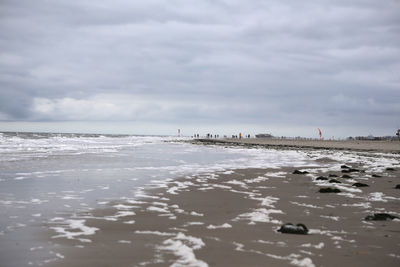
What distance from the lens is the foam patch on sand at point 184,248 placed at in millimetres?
4883

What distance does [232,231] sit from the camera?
→ 256 inches

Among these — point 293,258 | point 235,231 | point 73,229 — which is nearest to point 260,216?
point 235,231

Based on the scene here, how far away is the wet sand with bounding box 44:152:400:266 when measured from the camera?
501cm

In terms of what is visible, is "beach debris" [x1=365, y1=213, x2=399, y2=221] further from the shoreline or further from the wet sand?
the shoreline

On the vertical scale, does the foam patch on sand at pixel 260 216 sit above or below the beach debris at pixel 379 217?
below

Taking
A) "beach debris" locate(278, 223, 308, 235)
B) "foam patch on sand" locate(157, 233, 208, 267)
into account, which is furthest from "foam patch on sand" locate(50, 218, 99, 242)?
"beach debris" locate(278, 223, 308, 235)

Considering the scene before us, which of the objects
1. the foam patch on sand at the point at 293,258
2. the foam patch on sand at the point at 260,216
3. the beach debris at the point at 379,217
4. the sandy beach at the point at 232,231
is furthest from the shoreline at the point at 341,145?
the foam patch on sand at the point at 293,258

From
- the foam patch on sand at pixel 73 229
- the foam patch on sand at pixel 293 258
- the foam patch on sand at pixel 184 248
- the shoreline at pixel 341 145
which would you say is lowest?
the foam patch on sand at pixel 73 229

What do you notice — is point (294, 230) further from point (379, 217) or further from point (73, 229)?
point (73, 229)

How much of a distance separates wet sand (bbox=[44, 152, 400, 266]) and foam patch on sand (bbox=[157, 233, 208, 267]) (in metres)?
0.01

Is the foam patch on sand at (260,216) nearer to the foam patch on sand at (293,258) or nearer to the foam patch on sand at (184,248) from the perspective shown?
the foam patch on sand at (184,248)

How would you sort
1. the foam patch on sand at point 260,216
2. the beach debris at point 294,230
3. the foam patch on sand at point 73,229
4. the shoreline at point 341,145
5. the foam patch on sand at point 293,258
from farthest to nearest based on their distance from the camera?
the shoreline at point 341,145, the foam patch on sand at point 260,216, the beach debris at point 294,230, the foam patch on sand at point 73,229, the foam patch on sand at point 293,258

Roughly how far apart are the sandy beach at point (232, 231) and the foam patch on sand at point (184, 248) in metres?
0.01

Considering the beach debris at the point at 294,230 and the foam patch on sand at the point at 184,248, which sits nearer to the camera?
the foam patch on sand at the point at 184,248
